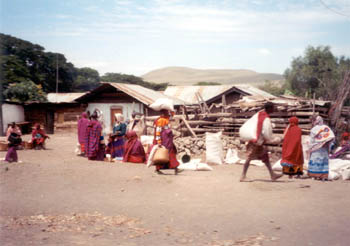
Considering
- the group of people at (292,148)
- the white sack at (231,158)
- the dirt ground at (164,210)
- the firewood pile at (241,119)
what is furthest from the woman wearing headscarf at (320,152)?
the firewood pile at (241,119)

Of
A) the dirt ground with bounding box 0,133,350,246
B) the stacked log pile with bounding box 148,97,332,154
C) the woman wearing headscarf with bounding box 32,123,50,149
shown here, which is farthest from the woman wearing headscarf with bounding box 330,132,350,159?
the woman wearing headscarf with bounding box 32,123,50,149

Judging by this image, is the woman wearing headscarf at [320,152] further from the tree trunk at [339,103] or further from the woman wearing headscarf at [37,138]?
the woman wearing headscarf at [37,138]

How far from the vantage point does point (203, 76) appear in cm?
14425

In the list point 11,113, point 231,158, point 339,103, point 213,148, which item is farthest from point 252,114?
point 11,113

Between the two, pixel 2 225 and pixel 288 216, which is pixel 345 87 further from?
pixel 2 225

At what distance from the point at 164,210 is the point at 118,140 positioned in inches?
256

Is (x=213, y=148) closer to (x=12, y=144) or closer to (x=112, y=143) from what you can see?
(x=112, y=143)

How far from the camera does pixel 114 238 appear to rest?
4355 millimetres

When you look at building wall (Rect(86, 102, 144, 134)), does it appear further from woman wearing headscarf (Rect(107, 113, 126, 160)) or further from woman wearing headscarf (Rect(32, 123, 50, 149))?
woman wearing headscarf (Rect(107, 113, 126, 160))

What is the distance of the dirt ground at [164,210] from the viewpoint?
4.33m

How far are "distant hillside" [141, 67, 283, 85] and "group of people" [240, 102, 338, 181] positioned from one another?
112108 millimetres

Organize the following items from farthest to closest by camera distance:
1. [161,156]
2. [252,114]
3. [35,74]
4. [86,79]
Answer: [86,79]
[35,74]
[252,114]
[161,156]

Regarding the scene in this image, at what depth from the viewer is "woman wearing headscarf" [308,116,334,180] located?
8.65m

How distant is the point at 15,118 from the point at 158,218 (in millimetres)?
24591
